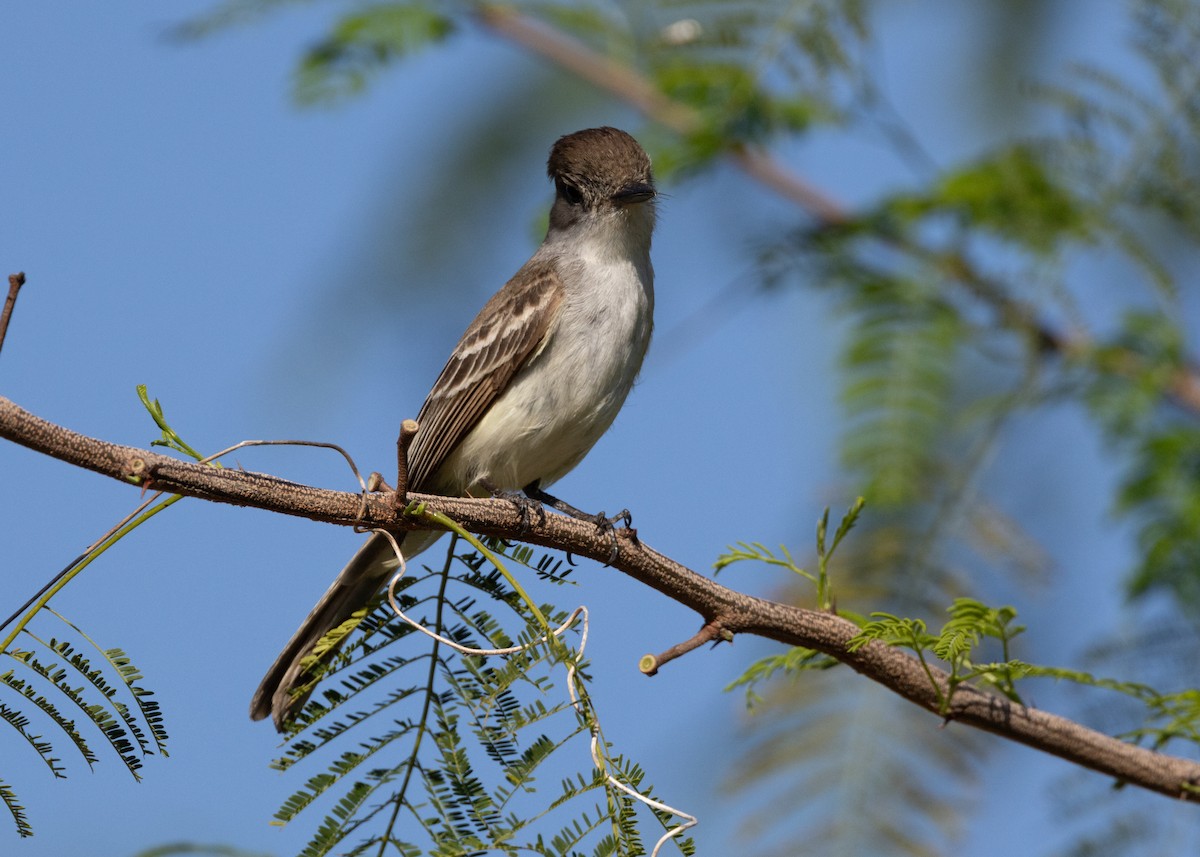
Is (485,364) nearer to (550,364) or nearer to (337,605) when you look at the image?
(550,364)

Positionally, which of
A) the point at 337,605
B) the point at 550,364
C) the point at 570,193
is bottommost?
the point at 337,605

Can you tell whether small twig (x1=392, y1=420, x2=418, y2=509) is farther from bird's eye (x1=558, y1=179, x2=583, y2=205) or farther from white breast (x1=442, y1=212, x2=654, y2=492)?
bird's eye (x1=558, y1=179, x2=583, y2=205)

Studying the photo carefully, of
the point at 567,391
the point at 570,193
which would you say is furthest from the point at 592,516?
the point at 570,193

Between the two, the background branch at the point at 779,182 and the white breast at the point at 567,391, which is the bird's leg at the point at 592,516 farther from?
the background branch at the point at 779,182

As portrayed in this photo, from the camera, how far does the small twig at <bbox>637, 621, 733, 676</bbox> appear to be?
2.93 meters

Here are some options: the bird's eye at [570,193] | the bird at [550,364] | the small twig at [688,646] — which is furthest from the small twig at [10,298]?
the bird's eye at [570,193]

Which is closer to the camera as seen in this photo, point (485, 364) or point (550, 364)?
point (550, 364)

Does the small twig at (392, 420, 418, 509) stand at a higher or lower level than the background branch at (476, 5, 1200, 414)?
lower

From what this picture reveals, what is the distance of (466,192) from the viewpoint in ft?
18.0

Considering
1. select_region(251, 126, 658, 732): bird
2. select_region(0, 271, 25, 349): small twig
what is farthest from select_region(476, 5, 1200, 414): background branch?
select_region(0, 271, 25, 349): small twig

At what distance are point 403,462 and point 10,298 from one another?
0.82m

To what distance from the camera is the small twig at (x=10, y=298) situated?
2.27m

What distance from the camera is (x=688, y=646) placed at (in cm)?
302

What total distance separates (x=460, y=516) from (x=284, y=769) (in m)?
0.68
